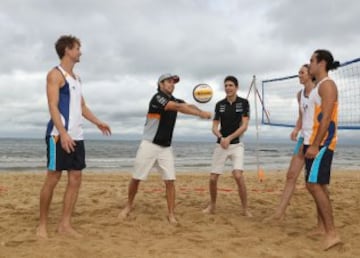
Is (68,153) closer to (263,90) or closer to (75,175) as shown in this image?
(75,175)

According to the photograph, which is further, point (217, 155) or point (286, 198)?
point (217, 155)

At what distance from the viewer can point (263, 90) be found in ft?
28.4

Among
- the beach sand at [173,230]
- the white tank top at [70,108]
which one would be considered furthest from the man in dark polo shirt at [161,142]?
the white tank top at [70,108]

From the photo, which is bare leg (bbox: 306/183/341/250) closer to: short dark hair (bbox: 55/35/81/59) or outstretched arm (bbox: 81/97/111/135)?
outstretched arm (bbox: 81/97/111/135)

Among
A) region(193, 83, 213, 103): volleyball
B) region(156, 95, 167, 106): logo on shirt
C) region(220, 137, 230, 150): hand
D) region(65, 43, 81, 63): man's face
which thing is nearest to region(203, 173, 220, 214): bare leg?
region(220, 137, 230, 150): hand

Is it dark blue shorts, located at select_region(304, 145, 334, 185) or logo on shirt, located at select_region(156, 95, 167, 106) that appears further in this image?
logo on shirt, located at select_region(156, 95, 167, 106)

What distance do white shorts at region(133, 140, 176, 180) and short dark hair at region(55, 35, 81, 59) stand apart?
1449 millimetres

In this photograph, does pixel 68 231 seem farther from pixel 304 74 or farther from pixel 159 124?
pixel 304 74

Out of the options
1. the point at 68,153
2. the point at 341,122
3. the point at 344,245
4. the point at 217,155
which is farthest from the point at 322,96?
the point at 341,122

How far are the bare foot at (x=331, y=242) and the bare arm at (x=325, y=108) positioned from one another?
81cm

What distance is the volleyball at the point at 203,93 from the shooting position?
571 cm

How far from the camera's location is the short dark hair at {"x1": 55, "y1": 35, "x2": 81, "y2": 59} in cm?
416

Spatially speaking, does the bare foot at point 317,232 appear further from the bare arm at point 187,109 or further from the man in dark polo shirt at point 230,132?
the bare arm at point 187,109

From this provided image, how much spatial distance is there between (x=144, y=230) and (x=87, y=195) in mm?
2536
